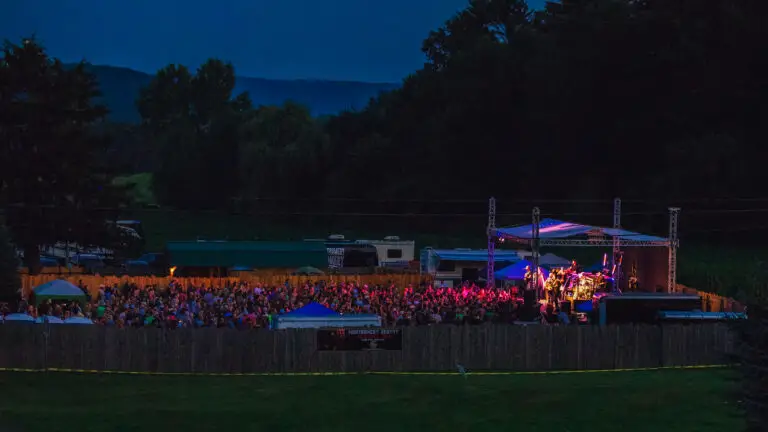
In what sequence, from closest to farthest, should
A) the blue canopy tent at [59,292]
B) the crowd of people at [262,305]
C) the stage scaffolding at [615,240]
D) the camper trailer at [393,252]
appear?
the crowd of people at [262,305], the blue canopy tent at [59,292], the stage scaffolding at [615,240], the camper trailer at [393,252]

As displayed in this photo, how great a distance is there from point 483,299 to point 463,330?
7.03 meters

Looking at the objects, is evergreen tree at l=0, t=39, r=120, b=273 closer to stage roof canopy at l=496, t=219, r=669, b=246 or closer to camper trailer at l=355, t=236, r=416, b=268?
camper trailer at l=355, t=236, r=416, b=268

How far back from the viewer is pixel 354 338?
75.5 ft

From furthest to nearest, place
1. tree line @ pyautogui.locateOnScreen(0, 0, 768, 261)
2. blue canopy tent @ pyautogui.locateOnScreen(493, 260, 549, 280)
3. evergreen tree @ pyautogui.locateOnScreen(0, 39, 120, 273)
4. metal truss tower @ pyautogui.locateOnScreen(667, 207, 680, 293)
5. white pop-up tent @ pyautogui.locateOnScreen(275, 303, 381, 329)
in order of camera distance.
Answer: tree line @ pyautogui.locateOnScreen(0, 0, 768, 261) < evergreen tree @ pyautogui.locateOnScreen(0, 39, 120, 273) < blue canopy tent @ pyautogui.locateOnScreen(493, 260, 549, 280) < metal truss tower @ pyautogui.locateOnScreen(667, 207, 680, 293) < white pop-up tent @ pyautogui.locateOnScreen(275, 303, 381, 329)

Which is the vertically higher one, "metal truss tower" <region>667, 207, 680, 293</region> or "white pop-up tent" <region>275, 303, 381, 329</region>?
"metal truss tower" <region>667, 207, 680, 293</region>

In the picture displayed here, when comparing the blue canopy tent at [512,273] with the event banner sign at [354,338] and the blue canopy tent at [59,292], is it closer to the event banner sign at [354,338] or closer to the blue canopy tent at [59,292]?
the event banner sign at [354,338]

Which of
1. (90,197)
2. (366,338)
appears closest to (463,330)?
(366,338)

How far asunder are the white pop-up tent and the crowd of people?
820 millimetres

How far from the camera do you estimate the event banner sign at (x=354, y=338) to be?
75.4 feet

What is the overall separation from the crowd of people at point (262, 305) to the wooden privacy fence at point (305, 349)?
1930mm

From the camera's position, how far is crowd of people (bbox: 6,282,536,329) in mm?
26375

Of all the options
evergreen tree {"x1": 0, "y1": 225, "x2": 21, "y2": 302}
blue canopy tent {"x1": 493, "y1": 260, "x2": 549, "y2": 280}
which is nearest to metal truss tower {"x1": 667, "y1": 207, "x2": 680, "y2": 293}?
blue canopy tent {"x1": 493, "y1": 260, "x2": 549, "y2": 280}

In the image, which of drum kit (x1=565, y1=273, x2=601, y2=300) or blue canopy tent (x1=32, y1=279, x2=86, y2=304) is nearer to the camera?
blue canopy tent (x1=32, y1=279, x2=86, y2=304)

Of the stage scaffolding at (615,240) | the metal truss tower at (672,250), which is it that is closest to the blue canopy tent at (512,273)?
the stage scaffolding at (615,240)
